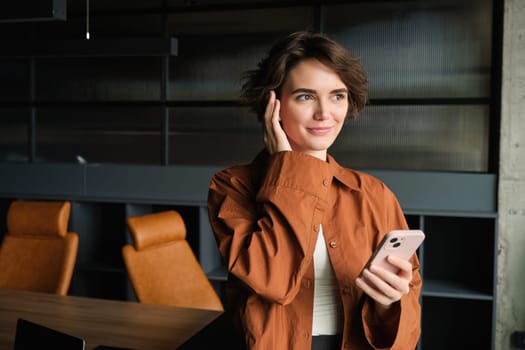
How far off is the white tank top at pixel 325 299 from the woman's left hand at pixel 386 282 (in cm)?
13

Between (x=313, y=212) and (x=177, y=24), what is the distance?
333 centimetres

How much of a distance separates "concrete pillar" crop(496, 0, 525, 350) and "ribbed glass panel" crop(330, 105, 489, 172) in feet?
0.75

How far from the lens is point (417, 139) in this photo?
3.74 m

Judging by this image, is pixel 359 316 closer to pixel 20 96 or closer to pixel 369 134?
pixel 369 134

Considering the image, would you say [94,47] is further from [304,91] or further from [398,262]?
[398,262]

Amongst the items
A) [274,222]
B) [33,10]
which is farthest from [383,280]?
[33,10]

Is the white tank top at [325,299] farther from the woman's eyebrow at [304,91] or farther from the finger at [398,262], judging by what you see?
the woman's eyebrow at [304,91]

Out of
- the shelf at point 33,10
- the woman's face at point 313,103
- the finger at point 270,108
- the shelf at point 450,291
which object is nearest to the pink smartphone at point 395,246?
the woman's face at point 313,103

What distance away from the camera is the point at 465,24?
3.60 meters

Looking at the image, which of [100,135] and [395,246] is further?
[100,135]

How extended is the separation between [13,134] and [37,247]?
1930 millimetres

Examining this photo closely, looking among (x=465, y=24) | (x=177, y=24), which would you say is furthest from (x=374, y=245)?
(x=177, y=24)

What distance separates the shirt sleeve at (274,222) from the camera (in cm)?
112

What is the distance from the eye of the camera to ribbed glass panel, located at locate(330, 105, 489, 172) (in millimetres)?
3635
